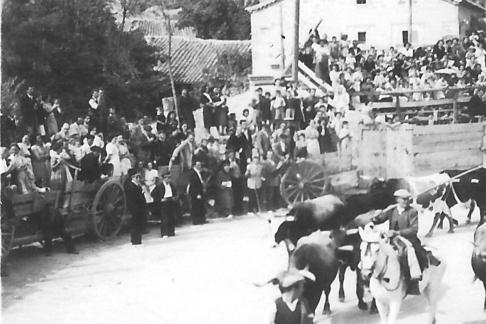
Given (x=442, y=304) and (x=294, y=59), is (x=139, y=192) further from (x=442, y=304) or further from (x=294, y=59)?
(x=442, y=304)

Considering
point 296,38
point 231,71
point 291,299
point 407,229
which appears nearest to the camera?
point 291,299

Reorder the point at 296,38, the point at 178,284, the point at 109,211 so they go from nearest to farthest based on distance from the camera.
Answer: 1. the point at 178,284
2. the point at 109,211
3. the point at 296,38

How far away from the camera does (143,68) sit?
279 inches

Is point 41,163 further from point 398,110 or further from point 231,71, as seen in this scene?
point 398,110

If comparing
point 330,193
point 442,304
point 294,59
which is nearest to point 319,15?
point 294,59

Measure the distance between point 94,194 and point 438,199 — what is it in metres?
3.00

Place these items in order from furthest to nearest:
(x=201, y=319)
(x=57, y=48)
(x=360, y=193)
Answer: (x=360, y=193) < (x=57, y=48) < (x=201, y=319)

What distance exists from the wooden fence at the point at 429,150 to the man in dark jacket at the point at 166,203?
1682mm

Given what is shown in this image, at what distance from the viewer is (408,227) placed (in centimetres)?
653

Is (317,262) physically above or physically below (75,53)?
below

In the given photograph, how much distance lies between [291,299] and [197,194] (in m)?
2.17

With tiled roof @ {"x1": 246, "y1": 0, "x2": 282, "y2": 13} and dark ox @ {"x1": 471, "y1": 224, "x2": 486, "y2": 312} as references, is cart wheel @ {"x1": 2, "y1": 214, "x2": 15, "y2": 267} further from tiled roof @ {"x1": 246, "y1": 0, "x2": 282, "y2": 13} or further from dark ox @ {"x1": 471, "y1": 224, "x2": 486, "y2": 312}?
dark ox @ {"x1": 471, "y1": 224, "x2": 486, "y2": 312}

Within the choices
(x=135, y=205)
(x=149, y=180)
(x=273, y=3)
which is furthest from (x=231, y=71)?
(x=135, y=205)

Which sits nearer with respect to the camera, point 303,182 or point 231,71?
point 303,182
